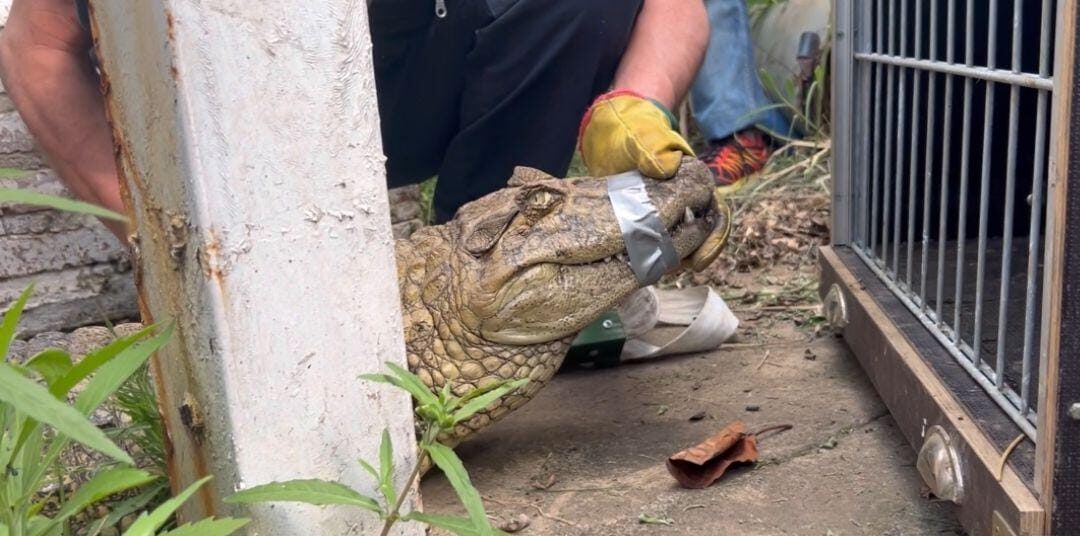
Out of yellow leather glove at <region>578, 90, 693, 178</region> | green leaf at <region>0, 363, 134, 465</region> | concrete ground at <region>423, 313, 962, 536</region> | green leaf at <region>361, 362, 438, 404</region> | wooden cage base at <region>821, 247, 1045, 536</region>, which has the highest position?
yellow leather glove at <region>578, 90, 693, 178</region>

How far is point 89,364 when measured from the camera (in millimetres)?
1027

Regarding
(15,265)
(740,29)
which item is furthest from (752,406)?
(740,29)

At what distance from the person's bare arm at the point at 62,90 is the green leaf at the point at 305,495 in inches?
47.7

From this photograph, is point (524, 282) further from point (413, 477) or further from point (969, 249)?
point (969, 249)

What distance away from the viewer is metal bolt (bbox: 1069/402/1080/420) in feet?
3.34

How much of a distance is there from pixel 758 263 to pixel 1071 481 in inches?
77.5

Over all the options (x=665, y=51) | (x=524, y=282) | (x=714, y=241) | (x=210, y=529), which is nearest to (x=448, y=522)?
(x=210, y=529)

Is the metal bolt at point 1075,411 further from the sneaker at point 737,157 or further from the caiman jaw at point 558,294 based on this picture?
the sneaker at point 737,157

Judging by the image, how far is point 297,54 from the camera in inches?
44.5

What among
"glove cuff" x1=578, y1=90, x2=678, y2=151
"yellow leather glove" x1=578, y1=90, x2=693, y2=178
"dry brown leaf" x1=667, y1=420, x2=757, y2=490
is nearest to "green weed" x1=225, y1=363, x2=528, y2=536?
"dry brown leaf" x1=667, y1=420, x2=757, y2=490

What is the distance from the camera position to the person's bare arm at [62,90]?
2031 millimetres

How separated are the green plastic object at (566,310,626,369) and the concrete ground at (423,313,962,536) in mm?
32

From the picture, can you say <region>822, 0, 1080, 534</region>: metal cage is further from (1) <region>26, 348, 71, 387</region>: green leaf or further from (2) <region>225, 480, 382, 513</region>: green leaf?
(1) <region>26, 348, 71, 387</region>: green leaf

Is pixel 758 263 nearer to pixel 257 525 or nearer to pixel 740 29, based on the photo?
pixel 740 29
